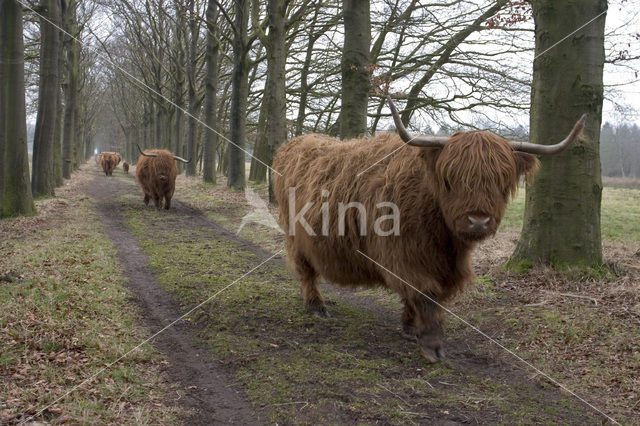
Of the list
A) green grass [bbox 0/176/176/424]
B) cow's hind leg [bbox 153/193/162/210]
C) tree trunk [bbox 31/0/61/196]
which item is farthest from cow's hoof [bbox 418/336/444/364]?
tree trunk [bbox 31/0/61/196]

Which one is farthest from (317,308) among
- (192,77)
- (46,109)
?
(192,77)

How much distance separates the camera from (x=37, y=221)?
9812 millimetres

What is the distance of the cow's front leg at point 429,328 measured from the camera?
4.07 metres

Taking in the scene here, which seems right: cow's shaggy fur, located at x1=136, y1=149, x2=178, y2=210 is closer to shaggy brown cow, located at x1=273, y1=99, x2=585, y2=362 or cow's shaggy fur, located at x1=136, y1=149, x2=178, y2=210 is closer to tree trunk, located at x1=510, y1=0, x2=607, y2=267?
shaggy brown cow, located at x1=273, y1=99, x2=585, y2=362

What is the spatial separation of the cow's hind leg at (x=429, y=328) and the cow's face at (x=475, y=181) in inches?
26.4

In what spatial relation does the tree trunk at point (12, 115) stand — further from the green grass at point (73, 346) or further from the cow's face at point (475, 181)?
the cow's face at point (475, 181)

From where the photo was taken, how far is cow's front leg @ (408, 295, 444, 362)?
407 centimetres

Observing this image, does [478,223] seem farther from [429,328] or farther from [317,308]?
[317,308]

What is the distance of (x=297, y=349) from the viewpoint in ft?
13.9

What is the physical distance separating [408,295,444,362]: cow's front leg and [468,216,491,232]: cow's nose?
0.79m

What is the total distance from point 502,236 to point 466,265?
17.9 ft

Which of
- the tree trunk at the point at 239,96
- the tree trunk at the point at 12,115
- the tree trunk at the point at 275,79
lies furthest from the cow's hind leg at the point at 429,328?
the tree trunk at the point at 239,96

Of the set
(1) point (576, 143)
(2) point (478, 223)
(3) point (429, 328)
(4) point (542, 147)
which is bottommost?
(3) point (429, 328)

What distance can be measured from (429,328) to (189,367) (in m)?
1.85
